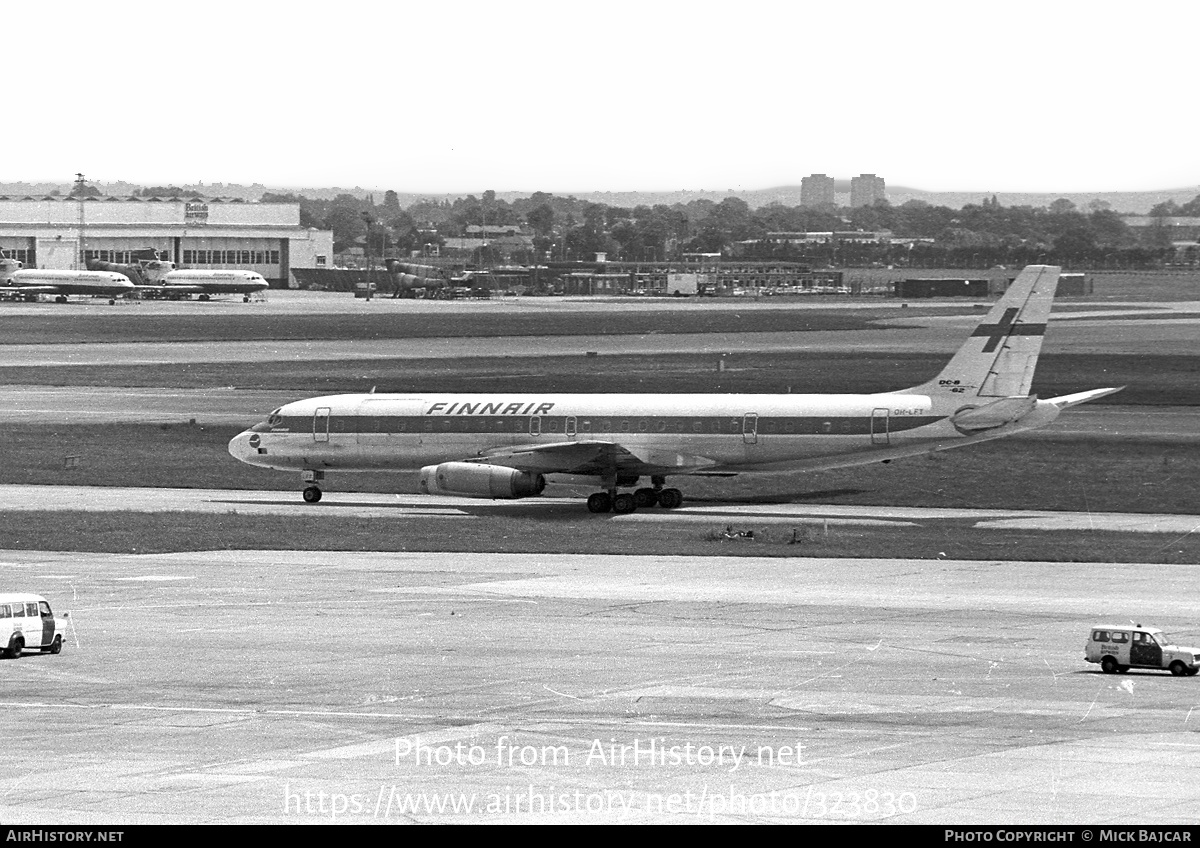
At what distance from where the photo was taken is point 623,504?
5588 cm

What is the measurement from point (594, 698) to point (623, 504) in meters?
28.6

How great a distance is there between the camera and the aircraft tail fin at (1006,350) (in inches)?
2108

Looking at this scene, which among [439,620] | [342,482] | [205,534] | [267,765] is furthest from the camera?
[342,482]

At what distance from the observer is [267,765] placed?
74.1 feet

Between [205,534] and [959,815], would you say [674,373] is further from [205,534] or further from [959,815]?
[959,815]

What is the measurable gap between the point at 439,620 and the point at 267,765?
1258 centimetres

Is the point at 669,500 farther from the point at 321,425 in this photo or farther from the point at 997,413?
the point at 321,425

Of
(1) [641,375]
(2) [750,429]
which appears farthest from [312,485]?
(1) [641,375]

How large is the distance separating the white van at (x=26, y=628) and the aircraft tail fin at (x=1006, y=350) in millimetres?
30406

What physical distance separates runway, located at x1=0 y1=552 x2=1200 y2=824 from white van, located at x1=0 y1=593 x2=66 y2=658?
65cm

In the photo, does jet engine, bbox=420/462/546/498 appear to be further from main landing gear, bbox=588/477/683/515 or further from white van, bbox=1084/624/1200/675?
white van, bbox=1084/624/1200/675

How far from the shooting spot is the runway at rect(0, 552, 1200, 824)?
20.8 m

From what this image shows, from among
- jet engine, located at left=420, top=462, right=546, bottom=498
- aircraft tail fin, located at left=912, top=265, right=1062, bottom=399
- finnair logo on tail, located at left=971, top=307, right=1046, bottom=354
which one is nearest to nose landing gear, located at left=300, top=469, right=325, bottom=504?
jet engine, located at left=420, top=462, right=546, bottom=498
